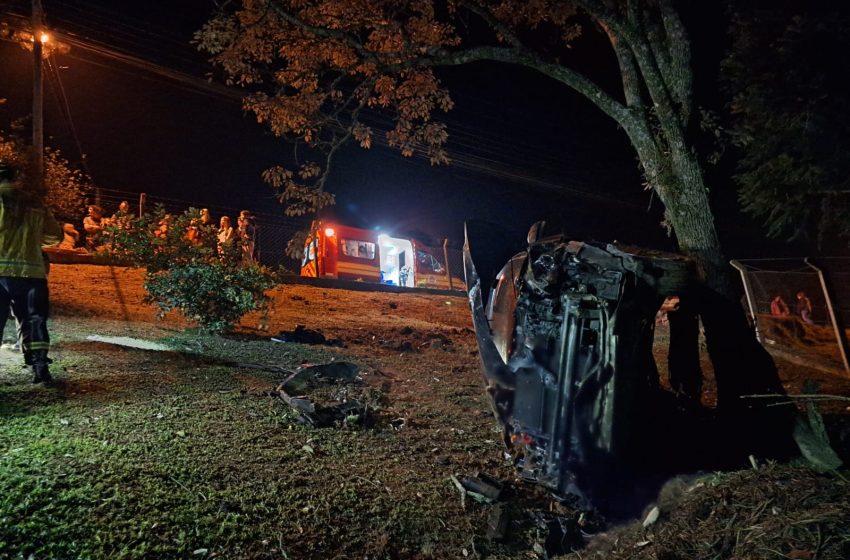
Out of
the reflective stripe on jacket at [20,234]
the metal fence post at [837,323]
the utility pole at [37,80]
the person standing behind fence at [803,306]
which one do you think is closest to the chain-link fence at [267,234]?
the utility pole at [37,80]

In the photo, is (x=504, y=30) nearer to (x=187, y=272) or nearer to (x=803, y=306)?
(x=187, y=272)

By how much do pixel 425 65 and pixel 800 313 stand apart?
8370 millimetres

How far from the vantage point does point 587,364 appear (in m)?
3.52

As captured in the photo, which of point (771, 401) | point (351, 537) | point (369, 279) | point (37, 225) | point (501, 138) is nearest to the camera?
point (351, 537)

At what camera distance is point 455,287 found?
68.7 feet

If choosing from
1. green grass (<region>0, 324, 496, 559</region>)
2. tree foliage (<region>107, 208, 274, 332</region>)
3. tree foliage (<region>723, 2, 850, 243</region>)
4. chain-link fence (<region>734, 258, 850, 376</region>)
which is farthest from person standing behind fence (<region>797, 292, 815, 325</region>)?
tree foliage (<region>107, 208, 274, 332</region>)

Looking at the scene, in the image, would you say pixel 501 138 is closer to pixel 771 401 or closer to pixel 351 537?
pixel 771 401

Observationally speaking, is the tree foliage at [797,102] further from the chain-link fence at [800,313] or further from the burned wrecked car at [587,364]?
the burned wrecked car at [587,364]

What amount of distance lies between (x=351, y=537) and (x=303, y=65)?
6.24 m

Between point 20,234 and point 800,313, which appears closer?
point 20,234

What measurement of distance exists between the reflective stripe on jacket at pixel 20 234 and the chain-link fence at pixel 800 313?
915 centimetres

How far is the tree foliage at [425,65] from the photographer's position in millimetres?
5090

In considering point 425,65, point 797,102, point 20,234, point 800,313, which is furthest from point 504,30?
point 800,313

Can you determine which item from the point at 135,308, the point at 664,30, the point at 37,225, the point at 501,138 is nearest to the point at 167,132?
the point at 501,138
